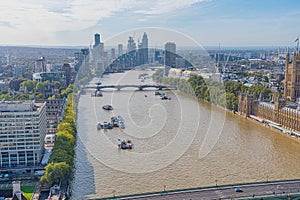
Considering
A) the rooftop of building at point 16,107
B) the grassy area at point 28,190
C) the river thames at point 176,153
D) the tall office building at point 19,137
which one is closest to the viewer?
the grassy area at point 28,190

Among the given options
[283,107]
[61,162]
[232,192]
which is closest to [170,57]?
[283,107]

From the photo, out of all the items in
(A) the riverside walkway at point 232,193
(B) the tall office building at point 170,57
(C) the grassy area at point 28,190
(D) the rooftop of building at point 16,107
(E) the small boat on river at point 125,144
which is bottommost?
(C) the grassy area at point 28,190

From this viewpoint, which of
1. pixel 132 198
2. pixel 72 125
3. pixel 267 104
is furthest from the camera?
pixel 267 104

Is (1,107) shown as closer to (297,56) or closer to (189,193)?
(189,193)

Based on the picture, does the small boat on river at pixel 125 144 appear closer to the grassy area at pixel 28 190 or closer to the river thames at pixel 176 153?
the river thames at pixel 176 153

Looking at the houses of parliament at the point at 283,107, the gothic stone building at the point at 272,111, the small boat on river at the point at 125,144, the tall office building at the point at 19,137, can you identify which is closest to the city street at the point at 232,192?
the tall office building at the point at 19,137

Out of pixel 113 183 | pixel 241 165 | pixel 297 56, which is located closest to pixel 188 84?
pixel 297 56

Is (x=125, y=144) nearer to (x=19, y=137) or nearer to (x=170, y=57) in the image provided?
(x=19, y=137)
